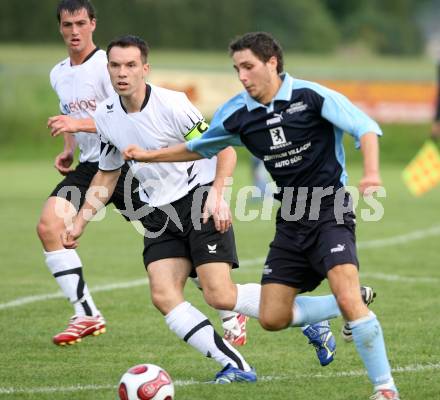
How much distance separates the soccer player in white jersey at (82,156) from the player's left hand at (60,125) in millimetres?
786

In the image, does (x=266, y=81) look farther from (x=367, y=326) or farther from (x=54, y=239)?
(x=54, y=239)

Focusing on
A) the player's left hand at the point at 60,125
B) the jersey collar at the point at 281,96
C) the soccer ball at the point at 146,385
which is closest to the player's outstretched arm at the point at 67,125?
the player's left hand at the point at 60,125

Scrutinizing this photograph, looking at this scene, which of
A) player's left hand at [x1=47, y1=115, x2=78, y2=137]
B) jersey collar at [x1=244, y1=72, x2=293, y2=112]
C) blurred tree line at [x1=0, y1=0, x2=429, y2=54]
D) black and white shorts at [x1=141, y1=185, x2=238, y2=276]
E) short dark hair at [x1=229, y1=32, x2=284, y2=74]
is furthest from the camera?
blurred tree line at [x1=0, y1=0, x2=429, y2=54]

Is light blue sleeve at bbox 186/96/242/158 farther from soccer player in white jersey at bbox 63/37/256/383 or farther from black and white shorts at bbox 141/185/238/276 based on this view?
black and white shorts at bbox 141/185/238/276

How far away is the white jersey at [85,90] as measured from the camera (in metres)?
7.92

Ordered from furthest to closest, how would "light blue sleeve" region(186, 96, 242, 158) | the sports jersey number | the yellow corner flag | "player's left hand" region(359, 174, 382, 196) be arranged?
1. the yellow corner flag
2. the sports jersey number
3. "light blue sleeve" region(186, 96, 242, 158)
4. "player's left hand" region(359, 174, 382, 196)

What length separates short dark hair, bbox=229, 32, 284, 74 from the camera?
→ 19.2 ft

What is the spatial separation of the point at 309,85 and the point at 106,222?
9931 millimetres

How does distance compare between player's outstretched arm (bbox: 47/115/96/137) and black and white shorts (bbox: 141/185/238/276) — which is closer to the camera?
black and white shorts (bbox: 141/185/238/276)

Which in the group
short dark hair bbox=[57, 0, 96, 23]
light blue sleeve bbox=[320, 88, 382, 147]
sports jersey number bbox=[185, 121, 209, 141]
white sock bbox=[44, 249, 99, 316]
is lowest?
white sock bbox=[44, 249, 99, 316]

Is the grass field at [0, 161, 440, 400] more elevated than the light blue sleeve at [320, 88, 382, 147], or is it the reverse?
the light blue sleeve at [320, 88, 382, 147]

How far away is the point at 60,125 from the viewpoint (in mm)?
6883

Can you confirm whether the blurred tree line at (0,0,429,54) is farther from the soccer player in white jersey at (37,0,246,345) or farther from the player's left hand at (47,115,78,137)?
the player's left hand at (47,115,78,137)

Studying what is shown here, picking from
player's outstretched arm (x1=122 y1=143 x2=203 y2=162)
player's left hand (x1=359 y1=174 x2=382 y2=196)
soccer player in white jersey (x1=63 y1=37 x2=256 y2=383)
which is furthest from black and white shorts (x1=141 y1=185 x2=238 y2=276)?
player's left hand (x1=359 y1=174 x2=382 y2=196)
